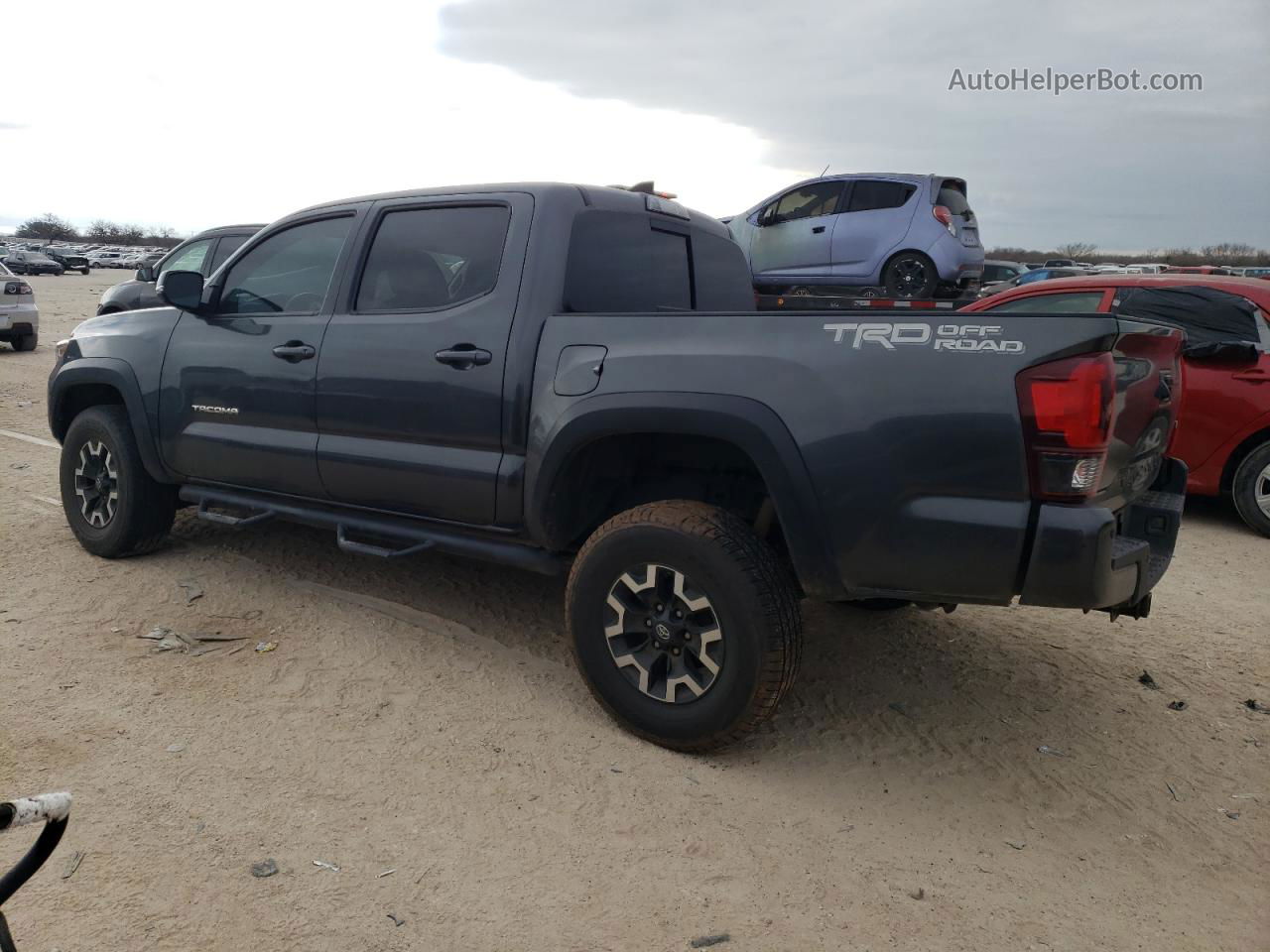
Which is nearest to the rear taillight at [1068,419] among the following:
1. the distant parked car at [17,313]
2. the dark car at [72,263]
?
the distant parked car at [17,313]

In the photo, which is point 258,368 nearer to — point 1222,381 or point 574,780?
point 574,780

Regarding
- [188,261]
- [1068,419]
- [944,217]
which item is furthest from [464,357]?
[188,261]

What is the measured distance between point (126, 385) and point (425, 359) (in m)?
2.07

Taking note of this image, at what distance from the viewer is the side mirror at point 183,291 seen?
4.67 meters

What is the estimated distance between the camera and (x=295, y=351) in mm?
4312

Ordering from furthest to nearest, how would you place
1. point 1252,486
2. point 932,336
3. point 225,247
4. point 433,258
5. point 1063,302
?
point 225,247 < point 1063,302 < point 1252,486 < point 433,258 < point 932,336

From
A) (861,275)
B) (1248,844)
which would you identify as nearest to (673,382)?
(1248,844)

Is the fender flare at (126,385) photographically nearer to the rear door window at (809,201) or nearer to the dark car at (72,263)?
the rear door window at (809,201)

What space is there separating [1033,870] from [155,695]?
3102mm

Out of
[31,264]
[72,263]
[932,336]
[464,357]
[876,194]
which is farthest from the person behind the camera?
[72,263]

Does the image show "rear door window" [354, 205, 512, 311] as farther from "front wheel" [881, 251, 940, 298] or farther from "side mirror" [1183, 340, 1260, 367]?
"front wheel" [881, 251, 940, 298]

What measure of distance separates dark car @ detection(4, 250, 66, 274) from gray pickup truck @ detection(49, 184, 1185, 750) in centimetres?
4335

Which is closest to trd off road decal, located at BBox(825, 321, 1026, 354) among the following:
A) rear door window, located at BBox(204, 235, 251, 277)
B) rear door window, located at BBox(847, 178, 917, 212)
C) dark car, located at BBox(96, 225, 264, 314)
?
dark car, located at BBox(96, 225, 264, 314)

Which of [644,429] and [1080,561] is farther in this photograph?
[644,429]
